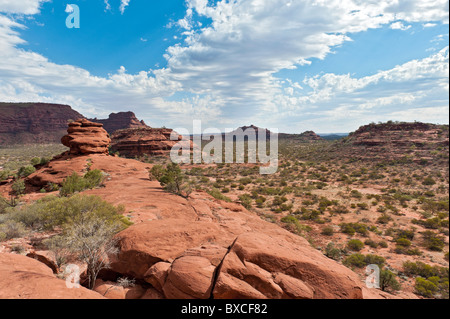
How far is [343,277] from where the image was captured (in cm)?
520

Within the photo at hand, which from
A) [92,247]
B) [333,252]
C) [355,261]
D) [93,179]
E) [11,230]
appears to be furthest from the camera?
[93,179]

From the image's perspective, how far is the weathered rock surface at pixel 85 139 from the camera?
1123 inches

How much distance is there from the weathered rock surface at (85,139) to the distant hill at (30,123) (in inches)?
3253

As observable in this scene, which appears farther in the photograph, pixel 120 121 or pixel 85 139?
pixel 120 121

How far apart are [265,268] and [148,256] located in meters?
3.58

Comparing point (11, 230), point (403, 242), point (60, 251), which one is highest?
point (11, 230)

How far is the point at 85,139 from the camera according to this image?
2931 cm

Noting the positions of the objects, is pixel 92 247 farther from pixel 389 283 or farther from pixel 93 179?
pixel 93 179

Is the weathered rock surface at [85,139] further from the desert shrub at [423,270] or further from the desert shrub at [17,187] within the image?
the desert shrub at [423,270]

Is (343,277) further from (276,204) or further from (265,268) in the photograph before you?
(276,204)

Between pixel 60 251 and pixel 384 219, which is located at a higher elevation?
pixel 60 251

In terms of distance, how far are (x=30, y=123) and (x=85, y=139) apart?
4661 inches

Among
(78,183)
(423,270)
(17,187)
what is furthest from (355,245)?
(17,187)
